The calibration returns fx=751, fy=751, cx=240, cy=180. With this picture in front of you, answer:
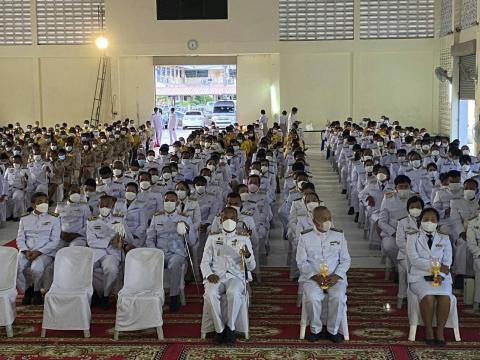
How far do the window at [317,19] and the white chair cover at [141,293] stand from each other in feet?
63.9

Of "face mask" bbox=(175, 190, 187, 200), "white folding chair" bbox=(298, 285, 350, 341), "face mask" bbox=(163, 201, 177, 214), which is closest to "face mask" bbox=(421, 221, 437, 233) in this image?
"white folding chair" bbox=(298, 285, 350, 341)

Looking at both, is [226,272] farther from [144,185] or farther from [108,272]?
[144,185]

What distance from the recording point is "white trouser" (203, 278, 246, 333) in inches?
284

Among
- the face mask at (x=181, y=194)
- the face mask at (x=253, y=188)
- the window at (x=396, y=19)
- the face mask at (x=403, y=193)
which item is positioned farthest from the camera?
the window at (x=396, y=19)

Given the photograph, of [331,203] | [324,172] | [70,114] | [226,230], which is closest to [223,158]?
[331,203]

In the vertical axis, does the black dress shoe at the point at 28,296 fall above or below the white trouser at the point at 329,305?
below

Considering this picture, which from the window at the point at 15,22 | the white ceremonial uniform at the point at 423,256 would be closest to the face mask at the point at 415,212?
the white ceremonial uniform at the point at 423,256

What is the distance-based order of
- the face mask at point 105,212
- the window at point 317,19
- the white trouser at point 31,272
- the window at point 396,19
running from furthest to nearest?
1. the window at point 317,19
2. the window at point 396,19
3. the face mask at point 105,212
4. the white trouser at point 31,272

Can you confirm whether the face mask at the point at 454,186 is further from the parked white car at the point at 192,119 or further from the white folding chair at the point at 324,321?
the parked white car at the point at 192,119

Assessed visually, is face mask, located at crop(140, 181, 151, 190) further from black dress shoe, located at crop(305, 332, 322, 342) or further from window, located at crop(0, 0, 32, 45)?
window, located at crop(0, 0, 32, 45)

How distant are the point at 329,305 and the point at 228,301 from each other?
0.97 metres

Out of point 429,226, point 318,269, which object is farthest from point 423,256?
point 318,269

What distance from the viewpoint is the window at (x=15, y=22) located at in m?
27.1

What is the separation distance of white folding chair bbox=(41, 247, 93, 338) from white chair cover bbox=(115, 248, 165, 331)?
1.22 ft
